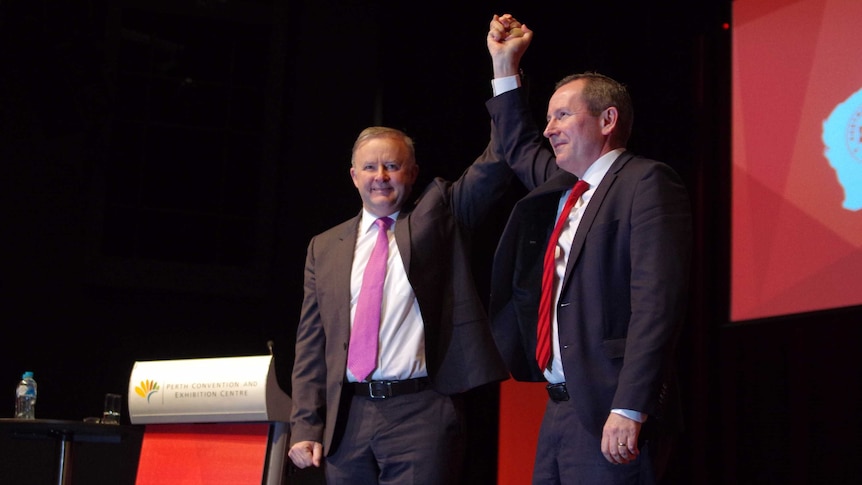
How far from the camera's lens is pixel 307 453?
8.64ft

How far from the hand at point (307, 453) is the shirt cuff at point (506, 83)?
1.05m

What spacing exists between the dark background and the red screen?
4.8 inches

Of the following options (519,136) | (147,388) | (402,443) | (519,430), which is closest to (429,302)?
(402,443)

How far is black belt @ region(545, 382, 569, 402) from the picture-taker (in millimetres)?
2221

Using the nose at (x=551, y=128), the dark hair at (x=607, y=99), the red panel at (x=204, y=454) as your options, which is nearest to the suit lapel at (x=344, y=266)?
the red panel at (x=204, y=454)

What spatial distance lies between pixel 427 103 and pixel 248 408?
83.4 inches

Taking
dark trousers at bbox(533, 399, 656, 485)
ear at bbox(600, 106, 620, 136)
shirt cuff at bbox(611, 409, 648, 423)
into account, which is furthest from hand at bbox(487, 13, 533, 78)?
shirt cuff at bbox(611, 409, 648, 423)

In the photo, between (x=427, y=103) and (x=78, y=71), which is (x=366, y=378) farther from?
(x=78, y=71)

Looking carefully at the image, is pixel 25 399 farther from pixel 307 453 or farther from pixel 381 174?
pixel 381 174

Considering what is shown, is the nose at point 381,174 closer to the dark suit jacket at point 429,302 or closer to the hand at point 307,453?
the dark suit jacket at point 429,302

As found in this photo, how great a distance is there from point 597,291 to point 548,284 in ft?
0.50

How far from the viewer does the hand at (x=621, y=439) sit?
2006 mm

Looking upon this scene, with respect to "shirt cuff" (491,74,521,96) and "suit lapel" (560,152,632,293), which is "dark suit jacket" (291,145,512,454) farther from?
"suit lapel" (560,152,632,293)

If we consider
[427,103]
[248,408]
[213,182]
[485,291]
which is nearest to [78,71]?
[213,182]
